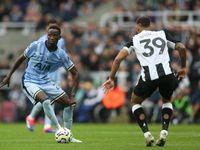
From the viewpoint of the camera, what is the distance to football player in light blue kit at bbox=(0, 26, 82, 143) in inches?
314

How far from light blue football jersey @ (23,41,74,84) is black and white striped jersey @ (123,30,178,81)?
169 centimetres

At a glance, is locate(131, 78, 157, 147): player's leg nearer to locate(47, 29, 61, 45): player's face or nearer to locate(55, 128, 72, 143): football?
locate(55, 128, 72, 143): football

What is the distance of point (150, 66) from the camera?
6.83 m

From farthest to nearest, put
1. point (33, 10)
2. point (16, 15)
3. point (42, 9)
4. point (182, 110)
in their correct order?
point (42, 9) → point (33, 10) → point (16, 15) → point (182, 110)

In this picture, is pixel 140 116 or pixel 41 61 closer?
pixel 140 116

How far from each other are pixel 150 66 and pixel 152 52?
0.80 ft

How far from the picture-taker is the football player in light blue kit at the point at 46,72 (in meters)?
7.97

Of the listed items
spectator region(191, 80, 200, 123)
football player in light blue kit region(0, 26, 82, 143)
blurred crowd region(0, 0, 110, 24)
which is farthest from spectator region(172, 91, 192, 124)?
blurred crowd region(0, 0, 110, 24)

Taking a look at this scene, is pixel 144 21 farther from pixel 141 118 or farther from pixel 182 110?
pixel 182 110

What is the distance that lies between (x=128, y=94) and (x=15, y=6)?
1117 centimetres

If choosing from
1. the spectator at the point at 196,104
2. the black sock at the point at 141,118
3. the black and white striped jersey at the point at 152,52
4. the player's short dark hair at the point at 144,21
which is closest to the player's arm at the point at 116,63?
the black and white striped jersey at the point at 152,52

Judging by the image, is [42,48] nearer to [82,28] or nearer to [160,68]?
[160,68]

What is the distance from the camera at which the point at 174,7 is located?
20188 mm

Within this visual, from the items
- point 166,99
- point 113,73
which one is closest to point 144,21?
point 113,73
